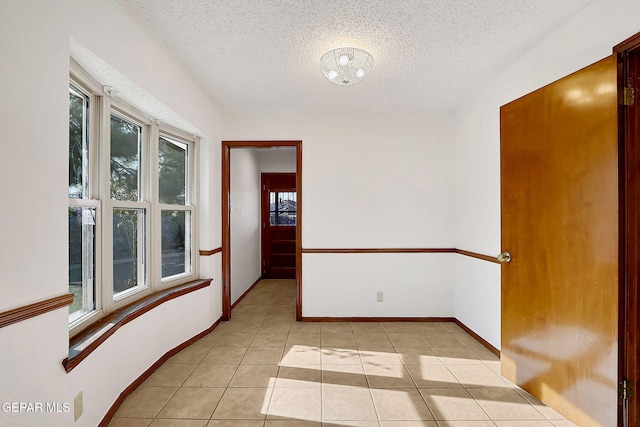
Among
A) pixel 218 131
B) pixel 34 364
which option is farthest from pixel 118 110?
pixel 34 364

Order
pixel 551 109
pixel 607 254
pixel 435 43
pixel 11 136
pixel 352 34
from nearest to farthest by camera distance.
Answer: pixel 11 136 → pixel 607 254 → pixel 551 109 → pixel 352 34 → pixel 435 43

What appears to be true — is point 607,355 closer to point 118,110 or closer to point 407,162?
point 407,162

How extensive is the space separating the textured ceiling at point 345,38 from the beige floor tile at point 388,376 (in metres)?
2.36

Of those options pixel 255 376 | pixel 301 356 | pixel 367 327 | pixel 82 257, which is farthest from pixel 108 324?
pixel 367 327

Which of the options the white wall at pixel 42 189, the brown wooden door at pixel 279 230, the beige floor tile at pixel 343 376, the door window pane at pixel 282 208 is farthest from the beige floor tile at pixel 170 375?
the door window pane at pixel 282 208

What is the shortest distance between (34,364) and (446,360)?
261cm

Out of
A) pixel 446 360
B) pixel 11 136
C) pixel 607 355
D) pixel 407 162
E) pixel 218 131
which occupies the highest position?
pixel 218 131

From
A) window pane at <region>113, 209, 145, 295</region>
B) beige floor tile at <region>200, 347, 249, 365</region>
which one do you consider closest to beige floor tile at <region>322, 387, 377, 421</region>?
beige floor tile at <region>200, 347, 249, 365</region>

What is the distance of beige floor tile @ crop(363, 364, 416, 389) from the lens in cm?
214

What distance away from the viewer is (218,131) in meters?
3.38

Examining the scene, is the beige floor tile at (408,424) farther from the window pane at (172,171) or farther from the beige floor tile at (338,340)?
the window pane at (172,171)

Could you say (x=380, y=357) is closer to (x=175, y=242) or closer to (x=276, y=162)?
(x=175, y=242)

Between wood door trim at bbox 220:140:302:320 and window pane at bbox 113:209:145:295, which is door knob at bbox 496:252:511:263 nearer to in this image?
wood door trim at bbox 220:140:302:320

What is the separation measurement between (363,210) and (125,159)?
7.55 ft
